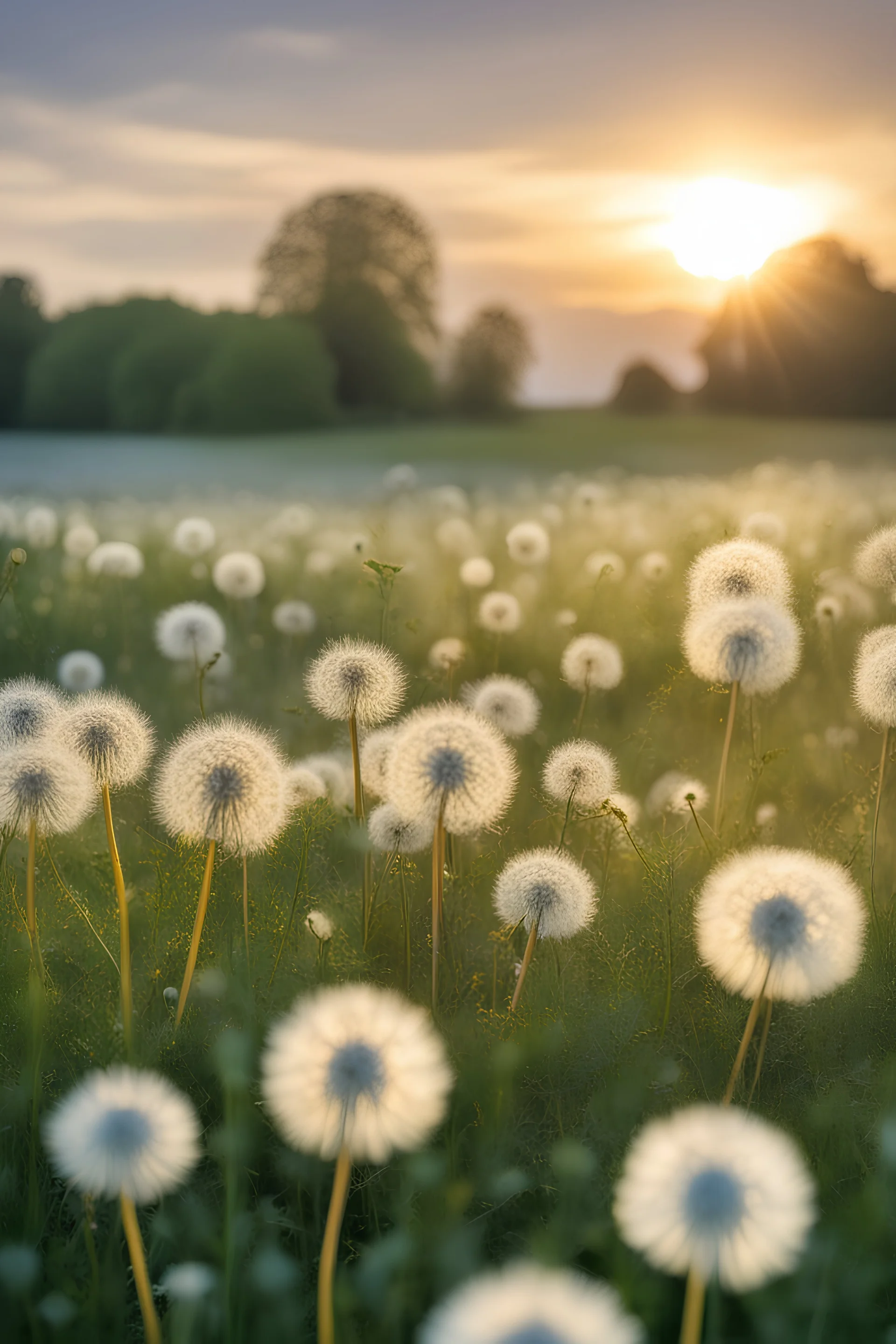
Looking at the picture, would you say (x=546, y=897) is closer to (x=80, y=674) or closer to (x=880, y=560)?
(x=880, y=560)

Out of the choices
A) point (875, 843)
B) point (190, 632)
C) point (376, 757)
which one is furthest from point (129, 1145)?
point (190, 632)

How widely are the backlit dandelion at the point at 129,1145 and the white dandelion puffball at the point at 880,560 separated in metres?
3.12

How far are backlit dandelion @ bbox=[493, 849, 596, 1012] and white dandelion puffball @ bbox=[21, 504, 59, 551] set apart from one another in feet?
19.2

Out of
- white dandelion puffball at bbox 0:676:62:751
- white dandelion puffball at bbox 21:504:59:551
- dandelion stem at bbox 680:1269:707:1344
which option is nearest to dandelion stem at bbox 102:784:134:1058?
white dandelion puffball at bbox 0:676:62:751

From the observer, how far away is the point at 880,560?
3.71 m

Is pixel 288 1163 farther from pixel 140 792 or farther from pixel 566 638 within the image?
pixel 566 638

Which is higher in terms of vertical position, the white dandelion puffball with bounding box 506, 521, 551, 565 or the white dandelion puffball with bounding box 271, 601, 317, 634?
the white dandelion puffball with bounding box 506, 521, 551, 565

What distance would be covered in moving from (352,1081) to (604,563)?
4.24 metres

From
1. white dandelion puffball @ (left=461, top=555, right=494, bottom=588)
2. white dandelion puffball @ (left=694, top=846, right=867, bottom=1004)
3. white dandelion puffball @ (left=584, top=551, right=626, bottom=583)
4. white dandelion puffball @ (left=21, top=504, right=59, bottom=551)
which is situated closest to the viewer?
white dandelion puffball @ (left=694, top=846, right=867, bottom=1004)

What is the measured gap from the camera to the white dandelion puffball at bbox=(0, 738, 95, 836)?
2.15 m

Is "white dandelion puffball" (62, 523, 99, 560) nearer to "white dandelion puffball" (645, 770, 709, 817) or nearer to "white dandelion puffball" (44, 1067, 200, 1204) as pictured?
"white dandelion puffball" (645, 770, 709, 817)

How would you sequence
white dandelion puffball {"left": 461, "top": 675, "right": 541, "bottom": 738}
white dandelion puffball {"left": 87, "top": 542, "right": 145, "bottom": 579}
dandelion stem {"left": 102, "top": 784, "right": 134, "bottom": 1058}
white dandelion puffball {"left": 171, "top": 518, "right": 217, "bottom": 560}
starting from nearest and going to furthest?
dandelion stem {"left": 102, "top": 784, "right": 134, "bottom": 1058}
white dandelion puffball {"left": 461, "top": 675, "right": 541, "bottom": 738}
white dandelion puffball {"left": 87, "top": 542, "right": 145, "bottom": 579}
white dandelion puffball {"left": 171, "top": 518, "right": 217, "bottom": 560}

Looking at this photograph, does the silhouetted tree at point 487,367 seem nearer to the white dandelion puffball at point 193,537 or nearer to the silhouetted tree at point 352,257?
the silhouetted tree at point 352,257

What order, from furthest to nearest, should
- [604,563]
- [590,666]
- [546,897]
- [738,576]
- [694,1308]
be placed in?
[604,563] < [590,666] < [738,576] < [546,897] < [694,1308]
